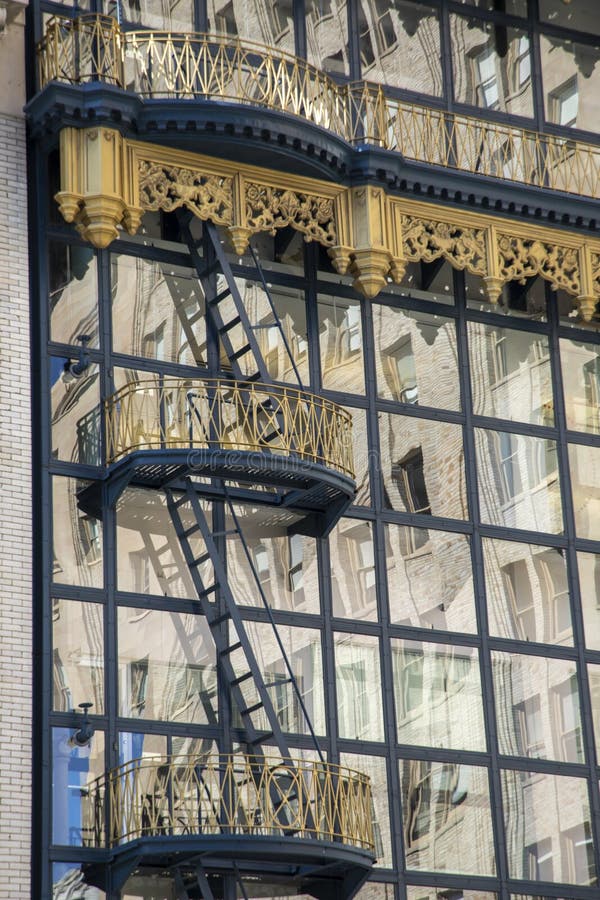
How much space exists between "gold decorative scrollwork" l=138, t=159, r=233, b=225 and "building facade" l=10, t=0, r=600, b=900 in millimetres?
39

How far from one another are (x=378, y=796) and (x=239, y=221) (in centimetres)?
736

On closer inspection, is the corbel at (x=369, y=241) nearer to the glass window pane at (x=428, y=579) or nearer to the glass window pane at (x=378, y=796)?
the glass window pane at (x=428, y=579)

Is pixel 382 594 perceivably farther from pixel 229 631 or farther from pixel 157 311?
pixel 157 311

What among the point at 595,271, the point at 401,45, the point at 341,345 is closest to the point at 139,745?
the point at 341,345

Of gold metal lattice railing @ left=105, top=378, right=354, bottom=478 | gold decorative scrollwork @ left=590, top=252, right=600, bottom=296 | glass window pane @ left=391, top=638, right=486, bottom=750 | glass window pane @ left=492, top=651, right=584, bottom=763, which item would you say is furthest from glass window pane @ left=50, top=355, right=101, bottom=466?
gold decorative scrollwork @ left=590, top=252, right=600, bottom=296

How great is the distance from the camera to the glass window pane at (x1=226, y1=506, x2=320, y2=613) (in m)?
24.7

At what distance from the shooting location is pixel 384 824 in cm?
2436

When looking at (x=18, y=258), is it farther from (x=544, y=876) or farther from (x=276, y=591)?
(x=544, y=876)

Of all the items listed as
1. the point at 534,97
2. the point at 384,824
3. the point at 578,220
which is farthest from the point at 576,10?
the point at 384,824

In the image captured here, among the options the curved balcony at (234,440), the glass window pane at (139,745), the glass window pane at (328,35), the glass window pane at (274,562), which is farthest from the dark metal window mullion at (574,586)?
the glass window pane at (139,745)

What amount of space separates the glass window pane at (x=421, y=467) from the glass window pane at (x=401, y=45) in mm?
5029

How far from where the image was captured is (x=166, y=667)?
23.7 meters

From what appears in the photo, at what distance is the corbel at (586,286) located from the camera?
2764 centimetres

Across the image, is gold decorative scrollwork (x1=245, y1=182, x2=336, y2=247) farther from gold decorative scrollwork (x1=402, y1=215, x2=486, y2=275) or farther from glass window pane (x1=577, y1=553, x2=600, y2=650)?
glass window pane (x1=577, y1=553, x2=600, y2=650)
